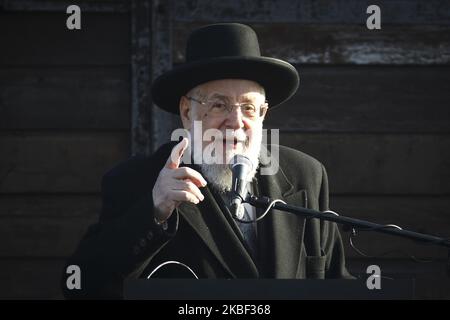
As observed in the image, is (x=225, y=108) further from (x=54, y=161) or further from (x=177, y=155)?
(x=54, y=161)

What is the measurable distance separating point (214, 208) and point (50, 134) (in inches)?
75.7

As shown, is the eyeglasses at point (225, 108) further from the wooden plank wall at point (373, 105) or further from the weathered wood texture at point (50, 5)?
the weathered wood texture at point (50, 5)

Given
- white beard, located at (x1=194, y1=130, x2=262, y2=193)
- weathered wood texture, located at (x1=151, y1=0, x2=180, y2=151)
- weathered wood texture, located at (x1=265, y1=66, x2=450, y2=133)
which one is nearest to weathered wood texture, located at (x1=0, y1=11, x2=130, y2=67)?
weathered wood texture, located at (x1=151, y1=0, x2=180, y2=151)

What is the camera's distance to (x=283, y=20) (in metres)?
5.00

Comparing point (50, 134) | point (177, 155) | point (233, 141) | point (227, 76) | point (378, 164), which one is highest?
point (227, 76)

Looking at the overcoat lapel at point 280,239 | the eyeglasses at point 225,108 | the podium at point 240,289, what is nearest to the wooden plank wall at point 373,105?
the overcoat lapel at point 280,239

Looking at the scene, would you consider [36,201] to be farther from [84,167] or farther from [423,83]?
[423,83]

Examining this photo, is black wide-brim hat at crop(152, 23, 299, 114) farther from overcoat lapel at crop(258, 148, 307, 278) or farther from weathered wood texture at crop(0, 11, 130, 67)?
weathered wood texture at crop(0, 11, 130, 67)

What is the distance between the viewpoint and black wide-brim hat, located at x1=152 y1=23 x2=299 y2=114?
126 inches

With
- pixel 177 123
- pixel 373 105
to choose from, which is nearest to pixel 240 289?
pixel 177 123

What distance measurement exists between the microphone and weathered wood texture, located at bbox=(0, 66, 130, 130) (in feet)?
8.20

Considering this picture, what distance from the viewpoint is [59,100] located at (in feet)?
15.9

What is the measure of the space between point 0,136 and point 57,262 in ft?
2.53
